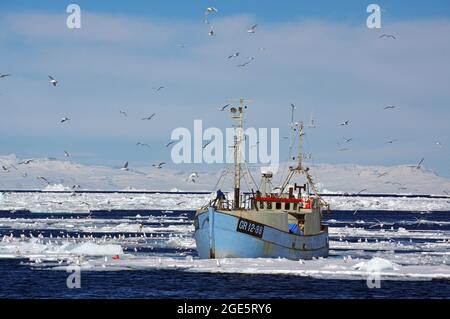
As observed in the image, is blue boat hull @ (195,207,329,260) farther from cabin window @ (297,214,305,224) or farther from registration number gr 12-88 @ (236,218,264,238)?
cabin window @ (297,214,305,224)

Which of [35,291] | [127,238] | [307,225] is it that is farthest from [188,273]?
[127,238]

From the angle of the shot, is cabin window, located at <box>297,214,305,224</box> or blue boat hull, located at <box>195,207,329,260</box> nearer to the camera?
blue boat hull, located at <box>195,207,329,260</box>

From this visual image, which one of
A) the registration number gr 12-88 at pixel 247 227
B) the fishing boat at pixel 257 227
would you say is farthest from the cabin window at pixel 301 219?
the registration number gr 12-88 at pixel 247 227

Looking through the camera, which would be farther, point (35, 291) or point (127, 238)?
point (127, 238)

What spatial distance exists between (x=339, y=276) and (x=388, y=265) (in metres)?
2.73

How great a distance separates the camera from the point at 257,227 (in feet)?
164

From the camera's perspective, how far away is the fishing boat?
49.8 meters

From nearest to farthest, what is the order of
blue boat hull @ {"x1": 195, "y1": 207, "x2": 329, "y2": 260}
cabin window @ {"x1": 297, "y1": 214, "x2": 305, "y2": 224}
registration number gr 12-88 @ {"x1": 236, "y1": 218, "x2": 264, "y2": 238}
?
registration number gr 12-88 @ {"x1": 236, "y1": 218, "x2": 264, "y2": 238}
blue boat hull @ {"x1": 195, "y1": 207, "x2": 329, "y2": 260}
cabin window @ {"x1": 297, "y1": 214, "x2": 305, "y2": 224}

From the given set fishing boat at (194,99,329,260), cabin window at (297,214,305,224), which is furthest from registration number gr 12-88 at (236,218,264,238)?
cabin window at (297,214,305,224)

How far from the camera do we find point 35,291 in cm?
3959

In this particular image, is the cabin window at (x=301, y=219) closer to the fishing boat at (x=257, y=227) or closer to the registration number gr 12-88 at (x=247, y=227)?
the fishing boat at (x=257, y=227)

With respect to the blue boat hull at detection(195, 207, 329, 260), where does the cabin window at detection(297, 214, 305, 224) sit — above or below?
above

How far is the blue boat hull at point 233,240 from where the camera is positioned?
49719mm
